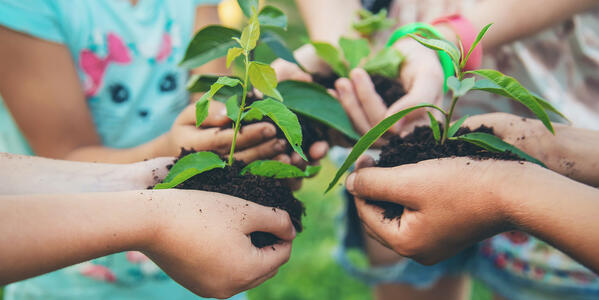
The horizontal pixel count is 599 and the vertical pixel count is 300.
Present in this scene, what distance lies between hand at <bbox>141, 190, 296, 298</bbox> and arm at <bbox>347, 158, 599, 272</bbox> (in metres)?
0.21

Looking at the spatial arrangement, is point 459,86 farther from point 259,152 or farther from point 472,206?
point 259,152

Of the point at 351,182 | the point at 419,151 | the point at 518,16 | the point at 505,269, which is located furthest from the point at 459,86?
the point at 505,269

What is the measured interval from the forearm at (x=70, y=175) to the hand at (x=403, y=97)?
1.33ft

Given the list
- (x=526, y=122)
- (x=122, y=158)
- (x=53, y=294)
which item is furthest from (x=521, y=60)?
(x=53, y=294)

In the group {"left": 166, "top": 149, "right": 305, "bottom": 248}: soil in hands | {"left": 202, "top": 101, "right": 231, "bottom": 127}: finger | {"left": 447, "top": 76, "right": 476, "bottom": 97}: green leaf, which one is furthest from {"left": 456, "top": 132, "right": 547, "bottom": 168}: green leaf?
{"left": 202, "top": 101, "right": 231, "bottom": 127}: finger

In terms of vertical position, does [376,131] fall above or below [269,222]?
above

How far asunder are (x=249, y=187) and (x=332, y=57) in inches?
17.7

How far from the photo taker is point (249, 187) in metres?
0.65

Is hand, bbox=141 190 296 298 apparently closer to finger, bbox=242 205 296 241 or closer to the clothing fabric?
finger, bbox=242 205 296 241

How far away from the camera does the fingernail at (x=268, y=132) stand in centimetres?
75

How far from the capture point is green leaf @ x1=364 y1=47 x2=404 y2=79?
3.05 feet

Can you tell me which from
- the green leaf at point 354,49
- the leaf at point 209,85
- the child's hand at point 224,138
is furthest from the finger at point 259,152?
the green leaf at point 354,49

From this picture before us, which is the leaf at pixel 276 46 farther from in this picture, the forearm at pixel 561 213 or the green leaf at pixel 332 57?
the forearm at pixel 561 213

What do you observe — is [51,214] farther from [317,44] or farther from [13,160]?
[317,44]
